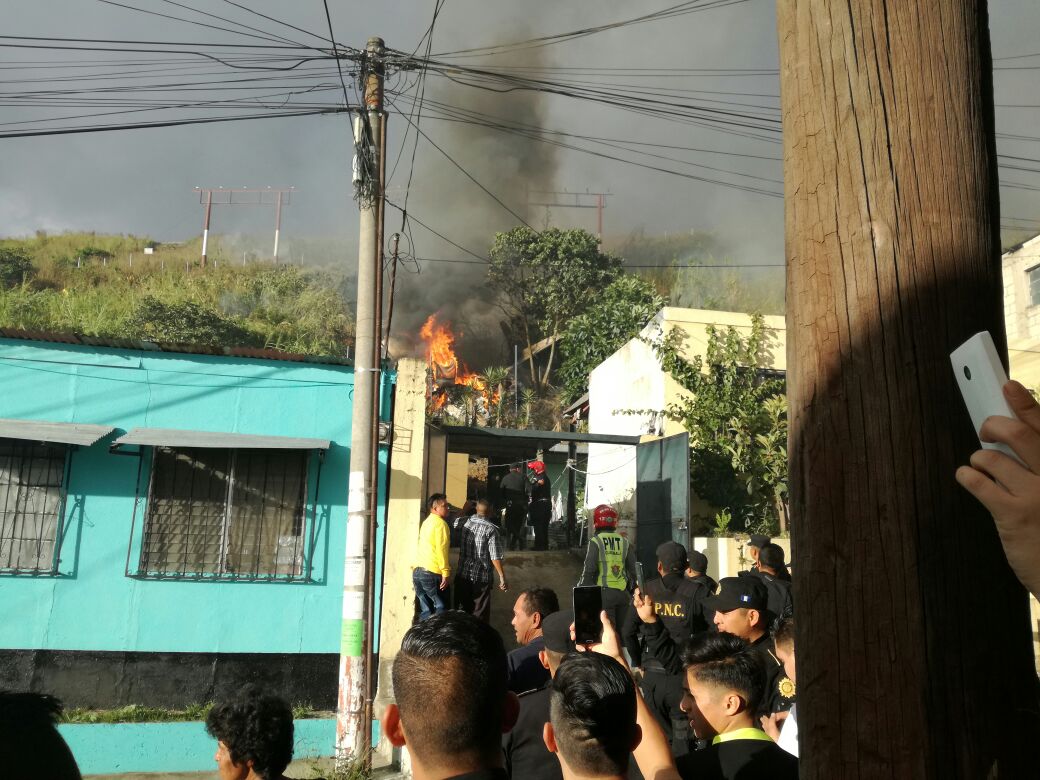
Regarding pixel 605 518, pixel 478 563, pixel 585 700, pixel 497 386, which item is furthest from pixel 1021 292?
pixel 585 700

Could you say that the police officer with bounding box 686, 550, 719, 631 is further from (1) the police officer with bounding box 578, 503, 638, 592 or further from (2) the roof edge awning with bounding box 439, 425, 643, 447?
(2) the roof edge awning with bounding box 439, 425, 643, 447

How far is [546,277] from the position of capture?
34250 mm

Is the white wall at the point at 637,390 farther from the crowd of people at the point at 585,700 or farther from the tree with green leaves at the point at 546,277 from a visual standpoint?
the tree with green leaves at the point at 546,277

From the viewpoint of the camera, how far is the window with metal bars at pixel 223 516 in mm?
9000

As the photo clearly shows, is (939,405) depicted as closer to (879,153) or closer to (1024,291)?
(879,153)

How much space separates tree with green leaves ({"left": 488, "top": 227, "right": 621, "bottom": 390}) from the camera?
108 feet

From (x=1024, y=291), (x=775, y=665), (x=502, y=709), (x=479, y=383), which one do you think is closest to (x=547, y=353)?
(x=479, y=383)

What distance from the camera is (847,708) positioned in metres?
1.32

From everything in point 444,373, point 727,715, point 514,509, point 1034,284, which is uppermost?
point 444,373

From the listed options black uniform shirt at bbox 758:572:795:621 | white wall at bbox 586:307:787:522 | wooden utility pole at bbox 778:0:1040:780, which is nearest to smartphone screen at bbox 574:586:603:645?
wooden utility pole at bbox 778:0:1040:780

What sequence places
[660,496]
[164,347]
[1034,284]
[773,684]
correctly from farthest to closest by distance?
1. [1034,284]
2. [660,496]
3. [164,347]
4. [773,684]

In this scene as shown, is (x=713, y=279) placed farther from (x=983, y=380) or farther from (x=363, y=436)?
(x=983, y=380)

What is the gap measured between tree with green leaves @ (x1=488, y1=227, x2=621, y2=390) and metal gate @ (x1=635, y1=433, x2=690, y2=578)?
18554mm

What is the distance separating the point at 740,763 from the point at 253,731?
1.76m
